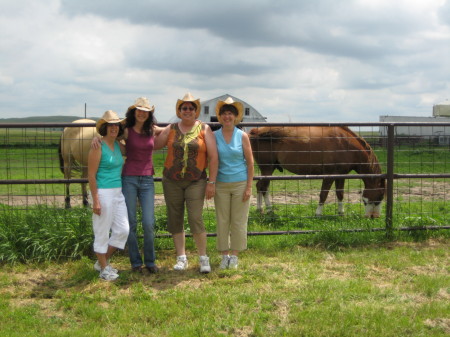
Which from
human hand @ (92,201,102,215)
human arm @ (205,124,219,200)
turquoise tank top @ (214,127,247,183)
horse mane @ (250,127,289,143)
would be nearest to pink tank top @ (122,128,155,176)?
human hand @ (92,201,102,215)

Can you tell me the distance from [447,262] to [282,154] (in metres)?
4.10

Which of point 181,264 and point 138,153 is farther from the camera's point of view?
point 181,264

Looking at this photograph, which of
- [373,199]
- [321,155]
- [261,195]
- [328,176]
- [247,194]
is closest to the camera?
[247,194]

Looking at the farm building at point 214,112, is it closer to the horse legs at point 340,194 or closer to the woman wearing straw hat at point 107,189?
the horse legs at point 340,194

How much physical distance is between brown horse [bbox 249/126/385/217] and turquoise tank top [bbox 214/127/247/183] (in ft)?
11.3

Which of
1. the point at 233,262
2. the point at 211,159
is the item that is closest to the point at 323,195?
the point at 233,262

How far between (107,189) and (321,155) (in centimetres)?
524

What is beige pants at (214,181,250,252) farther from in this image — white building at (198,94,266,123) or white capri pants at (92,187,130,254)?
white building at (198,94,266,123)

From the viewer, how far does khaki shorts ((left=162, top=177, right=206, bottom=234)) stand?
478 centimetres

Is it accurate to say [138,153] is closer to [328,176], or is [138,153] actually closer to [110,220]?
[110,220]

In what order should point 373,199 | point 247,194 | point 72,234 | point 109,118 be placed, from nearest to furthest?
point 109,118
point 247,194
point 72,234
point 373,199

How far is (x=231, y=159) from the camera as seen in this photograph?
4.79m

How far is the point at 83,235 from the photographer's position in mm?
5410

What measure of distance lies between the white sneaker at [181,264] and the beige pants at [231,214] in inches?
15.5
